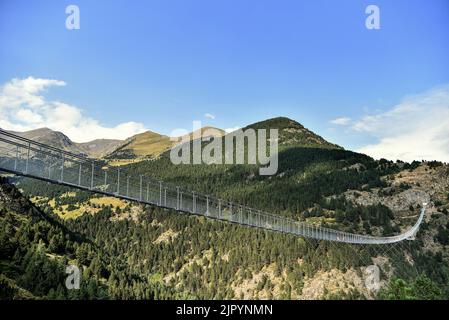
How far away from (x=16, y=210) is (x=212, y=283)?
58.1m

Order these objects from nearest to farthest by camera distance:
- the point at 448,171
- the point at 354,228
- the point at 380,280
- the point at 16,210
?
the point at 380,280 < the point at 16,210 < the point at 354,228 < the point at 448,171

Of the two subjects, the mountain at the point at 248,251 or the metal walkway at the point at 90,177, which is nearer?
the metal walkway at the point at 90,177

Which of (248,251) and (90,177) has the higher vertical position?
(90,177)

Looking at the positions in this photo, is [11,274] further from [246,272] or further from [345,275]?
[345,275]

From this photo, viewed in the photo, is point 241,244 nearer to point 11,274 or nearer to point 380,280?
point 380,280

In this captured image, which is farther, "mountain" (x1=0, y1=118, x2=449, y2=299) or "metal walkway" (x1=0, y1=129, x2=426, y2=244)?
"mountain" (x1=0, y1=118, x2=449, y2=299)

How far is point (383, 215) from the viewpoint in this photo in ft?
513

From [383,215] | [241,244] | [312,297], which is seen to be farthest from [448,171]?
[312,297]

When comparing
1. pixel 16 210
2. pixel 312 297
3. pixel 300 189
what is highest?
pixel 300 189

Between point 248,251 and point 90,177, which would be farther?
point 248,251

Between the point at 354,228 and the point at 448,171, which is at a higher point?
the point at 448,171

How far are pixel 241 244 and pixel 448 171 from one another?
9734 centimetres
